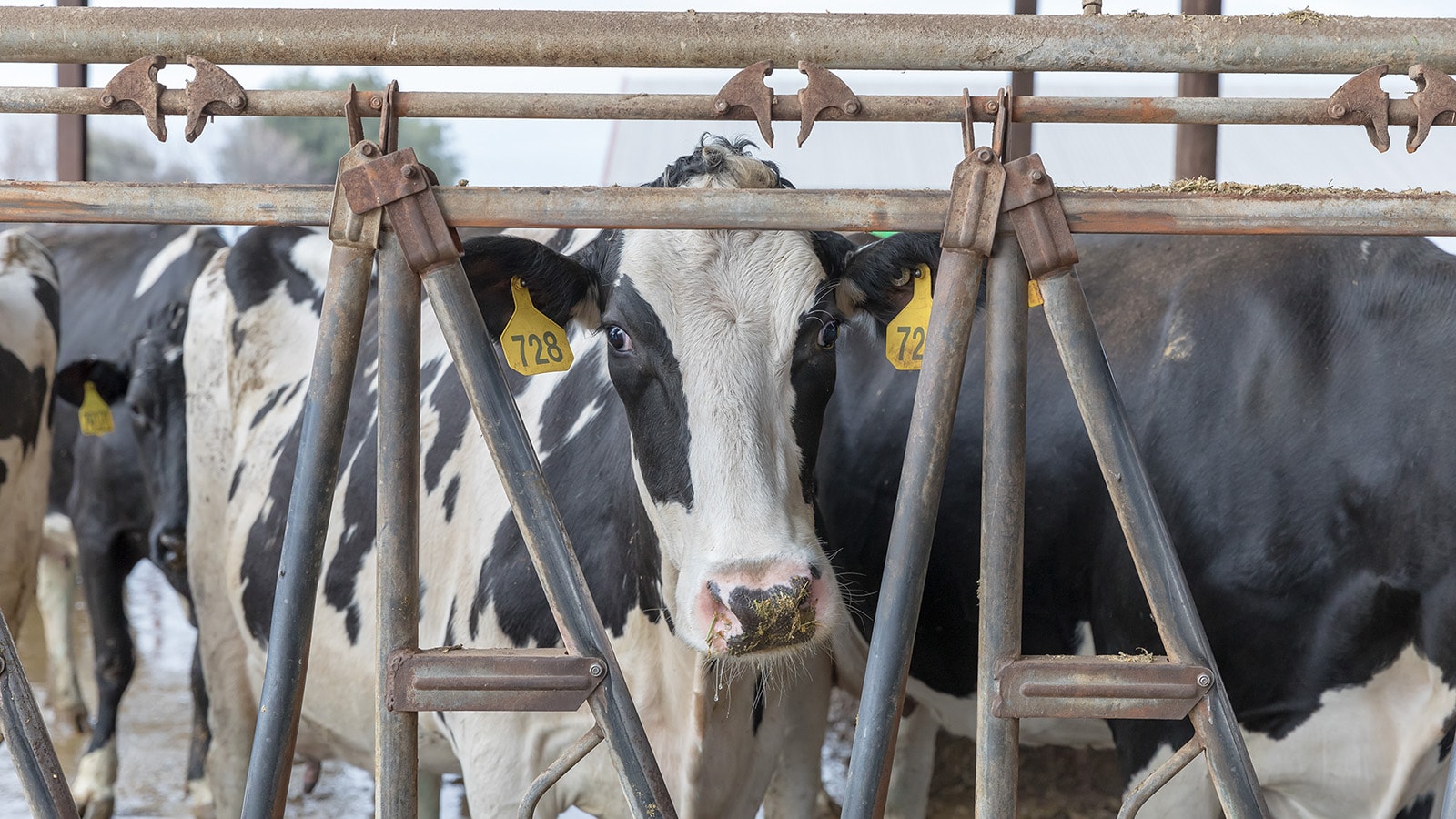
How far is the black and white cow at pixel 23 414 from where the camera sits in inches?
152

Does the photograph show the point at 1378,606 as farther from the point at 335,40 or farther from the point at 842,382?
the point at 335,40

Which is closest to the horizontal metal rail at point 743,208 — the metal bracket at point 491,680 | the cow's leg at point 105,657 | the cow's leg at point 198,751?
the metal bracket at point 491,680

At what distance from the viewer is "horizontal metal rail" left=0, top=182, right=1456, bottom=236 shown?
4.94ft

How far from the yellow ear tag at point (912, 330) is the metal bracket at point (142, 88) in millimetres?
1162

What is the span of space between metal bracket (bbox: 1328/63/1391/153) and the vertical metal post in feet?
11.2

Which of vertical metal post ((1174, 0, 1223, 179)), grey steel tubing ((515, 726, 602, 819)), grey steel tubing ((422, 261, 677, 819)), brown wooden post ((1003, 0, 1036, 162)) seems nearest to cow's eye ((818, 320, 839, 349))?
grey steel tubing ((422, 261, 677, 819))

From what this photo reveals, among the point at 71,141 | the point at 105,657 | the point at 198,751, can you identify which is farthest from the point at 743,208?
the point at 71,141

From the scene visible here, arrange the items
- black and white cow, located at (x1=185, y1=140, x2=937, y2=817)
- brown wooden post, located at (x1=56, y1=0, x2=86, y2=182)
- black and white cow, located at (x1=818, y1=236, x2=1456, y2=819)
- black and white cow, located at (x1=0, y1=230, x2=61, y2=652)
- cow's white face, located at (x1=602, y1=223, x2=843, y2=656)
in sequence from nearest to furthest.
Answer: cow's white face, located at (x1=602, y1=223, x2=843, y2=656)
black and white cow, located at (x1=185, y1=140, x2=937, y2=817)
black and white cow, located at (x1=818, y1=236, x2=1456, y2=819)
black and white cow, located at (x1=0, y1=230, x2=61, y2=652)
brown wooden post, located at (x1=56, y1=0, x2=86, y2=182)

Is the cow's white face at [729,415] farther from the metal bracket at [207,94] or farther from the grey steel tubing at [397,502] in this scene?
the metal bracket at [207,94]

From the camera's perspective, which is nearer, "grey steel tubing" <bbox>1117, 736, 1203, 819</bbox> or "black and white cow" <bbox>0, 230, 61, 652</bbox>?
"grey steel tubing" <bbox>1117, 736, 1203, 819</bbox>

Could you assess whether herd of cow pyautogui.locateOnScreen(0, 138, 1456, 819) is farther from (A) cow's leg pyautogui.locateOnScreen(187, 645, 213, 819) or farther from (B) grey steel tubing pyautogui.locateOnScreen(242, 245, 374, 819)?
(B) grey steel tubing pyautogui.locateOnScreen(242, 245, 374, 819)

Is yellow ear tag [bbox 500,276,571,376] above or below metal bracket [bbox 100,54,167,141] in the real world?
below

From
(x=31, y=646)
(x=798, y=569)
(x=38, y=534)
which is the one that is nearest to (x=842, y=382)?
(x=798, y=569)

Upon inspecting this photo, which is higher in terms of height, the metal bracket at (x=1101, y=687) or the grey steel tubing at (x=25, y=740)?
the grey steel tubing at (x=25, y=740)
